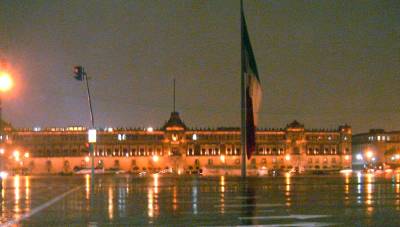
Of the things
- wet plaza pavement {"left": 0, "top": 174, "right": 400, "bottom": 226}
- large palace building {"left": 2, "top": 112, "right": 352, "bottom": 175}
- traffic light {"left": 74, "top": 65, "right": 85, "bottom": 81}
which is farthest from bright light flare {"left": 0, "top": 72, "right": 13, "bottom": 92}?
large palace building {"left": 2, "top": 112, "right": 352, "bottom": 175}

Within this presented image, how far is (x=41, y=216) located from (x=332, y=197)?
47.4ft

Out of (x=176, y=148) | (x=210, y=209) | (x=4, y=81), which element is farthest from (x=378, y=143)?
(x=4, y=81)

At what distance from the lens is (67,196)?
32688 mm

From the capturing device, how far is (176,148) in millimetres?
169125

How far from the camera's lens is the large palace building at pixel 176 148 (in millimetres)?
162625

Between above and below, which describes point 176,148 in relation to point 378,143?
below

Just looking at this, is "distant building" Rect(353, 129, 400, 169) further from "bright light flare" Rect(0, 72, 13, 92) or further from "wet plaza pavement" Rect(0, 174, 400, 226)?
"bright light flare" Rect(0, 72, 13, 92)

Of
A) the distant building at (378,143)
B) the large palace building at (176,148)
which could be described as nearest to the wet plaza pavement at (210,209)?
the large palace building at (176,148)

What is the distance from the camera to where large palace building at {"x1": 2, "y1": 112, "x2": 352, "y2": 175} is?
163 m

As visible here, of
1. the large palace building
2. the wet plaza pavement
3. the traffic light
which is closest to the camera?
the wet plaza pavement

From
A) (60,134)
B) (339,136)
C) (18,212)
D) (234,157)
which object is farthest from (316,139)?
(18,212)

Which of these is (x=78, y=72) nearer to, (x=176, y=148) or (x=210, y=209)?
(x=210, y=209)

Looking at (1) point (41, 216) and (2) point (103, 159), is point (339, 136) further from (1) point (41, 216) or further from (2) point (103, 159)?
(1) point (41, 216)

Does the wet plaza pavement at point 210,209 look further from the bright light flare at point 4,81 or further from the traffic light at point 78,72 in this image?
the traffic light at point 78,72
